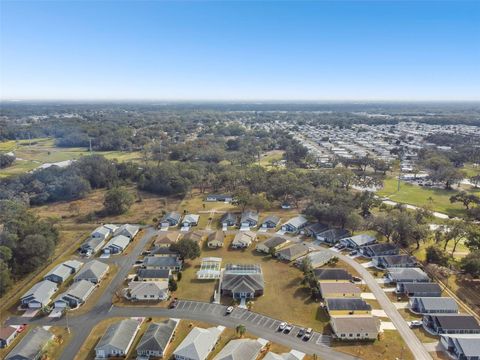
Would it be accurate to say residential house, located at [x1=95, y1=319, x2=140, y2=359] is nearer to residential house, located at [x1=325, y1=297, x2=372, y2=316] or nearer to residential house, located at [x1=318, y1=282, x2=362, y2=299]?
residential house, located at [x1=325, y1=297, x2=372, y2=316]

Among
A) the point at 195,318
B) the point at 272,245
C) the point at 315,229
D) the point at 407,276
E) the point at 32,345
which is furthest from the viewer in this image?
the point at 315,229

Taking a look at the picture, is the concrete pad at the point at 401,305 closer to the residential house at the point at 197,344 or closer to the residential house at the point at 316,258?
the residential house at the point at 316,258

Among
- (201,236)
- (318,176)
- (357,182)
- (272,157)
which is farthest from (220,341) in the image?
(272,157)

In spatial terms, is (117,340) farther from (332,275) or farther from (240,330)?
(332,275)

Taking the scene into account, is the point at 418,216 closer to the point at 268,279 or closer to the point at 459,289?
the point at 459,289

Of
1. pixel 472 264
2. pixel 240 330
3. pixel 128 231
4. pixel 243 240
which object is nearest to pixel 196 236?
pixel 243 240
